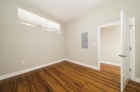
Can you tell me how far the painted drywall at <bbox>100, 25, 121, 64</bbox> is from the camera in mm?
3080

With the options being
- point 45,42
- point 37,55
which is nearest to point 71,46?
point 45,42

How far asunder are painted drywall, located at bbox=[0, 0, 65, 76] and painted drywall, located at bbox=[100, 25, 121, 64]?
3.61 meters

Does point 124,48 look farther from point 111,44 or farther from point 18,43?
point 18,43

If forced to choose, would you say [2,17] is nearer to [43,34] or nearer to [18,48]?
[18,48]

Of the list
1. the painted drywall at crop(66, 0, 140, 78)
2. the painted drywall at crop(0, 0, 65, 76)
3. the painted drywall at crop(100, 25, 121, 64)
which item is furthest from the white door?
the painted drywall at crop(0, 0, 65, 76)

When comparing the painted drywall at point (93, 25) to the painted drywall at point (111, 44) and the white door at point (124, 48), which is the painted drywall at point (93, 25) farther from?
the painted drywall at point (111, 44)

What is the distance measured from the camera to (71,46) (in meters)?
3.87

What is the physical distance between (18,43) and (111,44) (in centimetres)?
487

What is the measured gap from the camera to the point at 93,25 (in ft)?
8.87

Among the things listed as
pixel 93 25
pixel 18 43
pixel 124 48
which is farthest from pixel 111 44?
pixel 18 43

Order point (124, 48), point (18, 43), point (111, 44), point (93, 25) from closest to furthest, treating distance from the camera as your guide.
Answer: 1. point (124, 48)
2. point (18, 43)
3. point (93, 25)
4. point (111, 44)

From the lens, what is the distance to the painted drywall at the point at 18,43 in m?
1.92

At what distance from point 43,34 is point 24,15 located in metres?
1.12

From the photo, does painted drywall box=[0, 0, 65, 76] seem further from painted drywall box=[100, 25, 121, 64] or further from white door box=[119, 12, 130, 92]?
painted drywall box=[100, 25, 121, 64]
